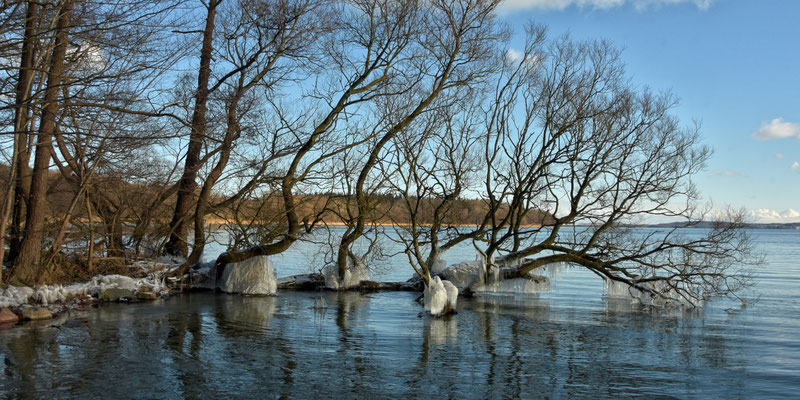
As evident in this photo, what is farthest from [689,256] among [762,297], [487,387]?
[487,387]

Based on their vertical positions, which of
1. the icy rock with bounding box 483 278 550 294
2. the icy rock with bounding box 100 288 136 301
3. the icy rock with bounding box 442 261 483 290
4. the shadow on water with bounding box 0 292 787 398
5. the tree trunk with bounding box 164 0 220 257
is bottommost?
the shadow on water with bounding box 0 292 787 398

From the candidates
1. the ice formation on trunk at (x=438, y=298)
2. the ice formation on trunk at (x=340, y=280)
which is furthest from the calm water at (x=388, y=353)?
the ice formation on trunk at (x=340, y=280)

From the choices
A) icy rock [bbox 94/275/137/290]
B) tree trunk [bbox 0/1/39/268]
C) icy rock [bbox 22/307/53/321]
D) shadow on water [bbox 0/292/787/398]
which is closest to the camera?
shadow on water [bbox 0/292/787/398]

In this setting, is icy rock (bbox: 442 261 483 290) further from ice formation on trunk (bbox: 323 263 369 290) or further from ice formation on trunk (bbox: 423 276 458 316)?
ice formation on trunk (bbox: 423 276 458 316)

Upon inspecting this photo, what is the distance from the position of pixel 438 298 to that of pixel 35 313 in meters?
8.85

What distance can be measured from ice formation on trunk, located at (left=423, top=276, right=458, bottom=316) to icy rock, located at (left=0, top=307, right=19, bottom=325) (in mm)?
8965

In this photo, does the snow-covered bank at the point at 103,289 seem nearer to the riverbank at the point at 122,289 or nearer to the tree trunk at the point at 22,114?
the riverbank at the point at 122,289

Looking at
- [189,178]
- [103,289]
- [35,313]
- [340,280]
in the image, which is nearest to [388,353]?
[35,313]

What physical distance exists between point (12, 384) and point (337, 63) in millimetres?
13613

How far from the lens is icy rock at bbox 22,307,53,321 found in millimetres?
12148

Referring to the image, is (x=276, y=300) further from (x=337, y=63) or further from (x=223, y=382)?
(x=223, y=382)

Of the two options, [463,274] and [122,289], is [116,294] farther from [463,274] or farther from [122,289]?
[463,274]

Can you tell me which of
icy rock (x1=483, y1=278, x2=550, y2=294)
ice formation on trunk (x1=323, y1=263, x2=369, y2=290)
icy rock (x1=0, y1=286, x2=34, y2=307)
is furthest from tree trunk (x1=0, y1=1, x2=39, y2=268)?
icy rock (x1=483, y1=278, x2=550, y2=294)

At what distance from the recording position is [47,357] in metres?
9.16
